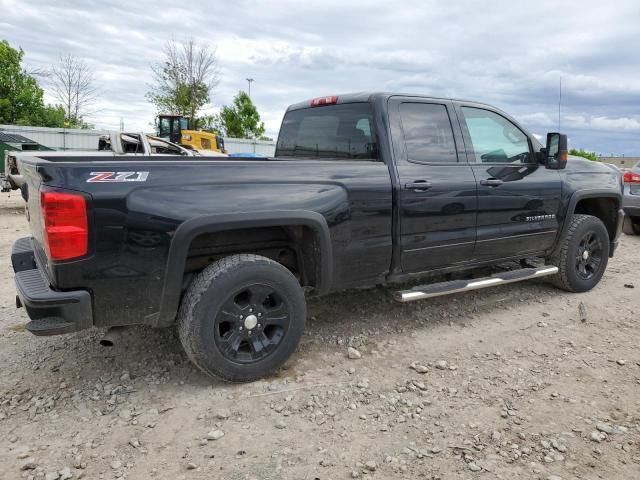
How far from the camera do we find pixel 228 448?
2.56 m

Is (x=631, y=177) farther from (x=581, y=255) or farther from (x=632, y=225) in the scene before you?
(x=581, y=255)

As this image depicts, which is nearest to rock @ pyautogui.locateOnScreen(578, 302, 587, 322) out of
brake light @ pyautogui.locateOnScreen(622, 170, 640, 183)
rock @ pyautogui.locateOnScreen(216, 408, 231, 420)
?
rock @ pyautogui.locateOnScreen(216, 408, 231, 420)

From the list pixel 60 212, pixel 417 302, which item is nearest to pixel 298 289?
pixel 60 212

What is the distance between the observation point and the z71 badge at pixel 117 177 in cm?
264

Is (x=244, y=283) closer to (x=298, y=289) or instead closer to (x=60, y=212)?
(x=298, y=289)

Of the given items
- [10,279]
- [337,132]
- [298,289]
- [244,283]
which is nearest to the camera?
[244,283]

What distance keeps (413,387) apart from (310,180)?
4.85 ft

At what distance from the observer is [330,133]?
432cm

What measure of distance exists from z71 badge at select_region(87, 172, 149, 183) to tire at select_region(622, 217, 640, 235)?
8.78 m

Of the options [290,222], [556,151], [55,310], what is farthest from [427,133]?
[55,310]

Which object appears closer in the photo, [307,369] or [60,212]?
[60,212]

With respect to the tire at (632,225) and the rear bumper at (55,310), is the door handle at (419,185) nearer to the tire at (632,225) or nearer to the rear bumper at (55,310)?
the rear bumper at (55,310)

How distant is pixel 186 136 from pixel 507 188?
16.8 m

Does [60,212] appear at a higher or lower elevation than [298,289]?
higher
